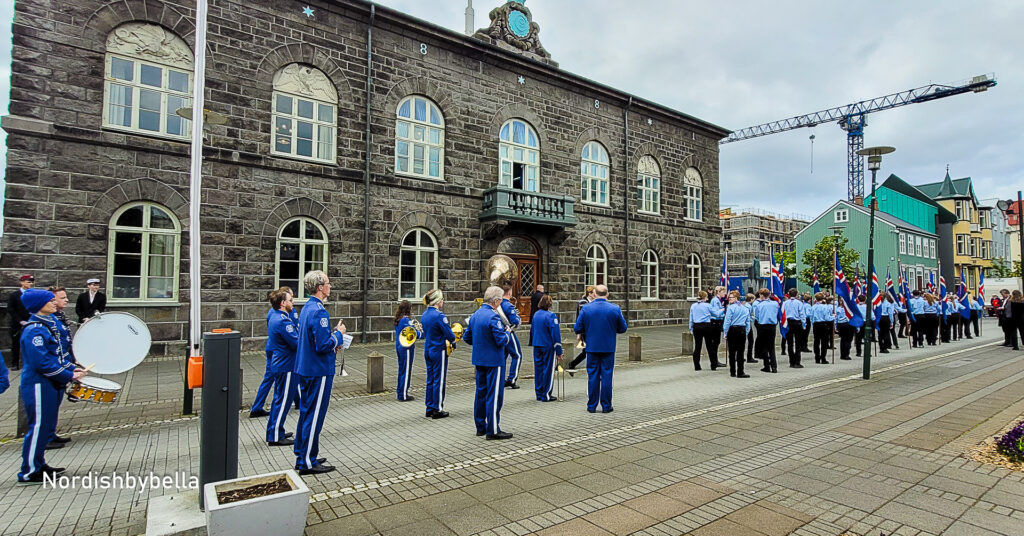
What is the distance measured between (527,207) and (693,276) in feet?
40.5

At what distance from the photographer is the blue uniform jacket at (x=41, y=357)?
5230mm

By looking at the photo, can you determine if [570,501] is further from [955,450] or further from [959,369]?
[959,369]

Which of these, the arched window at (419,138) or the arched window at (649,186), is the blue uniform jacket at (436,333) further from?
the arched window at (649,186)

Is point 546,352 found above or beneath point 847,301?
beneath

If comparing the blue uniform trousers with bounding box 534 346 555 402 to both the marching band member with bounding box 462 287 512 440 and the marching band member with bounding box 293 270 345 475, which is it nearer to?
the marching band member with bounding box 462 287 512 440

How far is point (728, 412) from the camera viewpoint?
26.6ft

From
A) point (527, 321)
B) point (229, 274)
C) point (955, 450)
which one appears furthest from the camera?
point (527, 321)

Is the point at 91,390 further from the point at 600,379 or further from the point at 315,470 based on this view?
the point at 600,379

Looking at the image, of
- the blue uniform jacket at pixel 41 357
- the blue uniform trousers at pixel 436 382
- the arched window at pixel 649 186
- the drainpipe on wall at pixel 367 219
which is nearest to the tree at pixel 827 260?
the arched window at pixel 649 186

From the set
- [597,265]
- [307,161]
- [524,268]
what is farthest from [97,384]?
[597,265]

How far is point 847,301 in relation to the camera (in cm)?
1470

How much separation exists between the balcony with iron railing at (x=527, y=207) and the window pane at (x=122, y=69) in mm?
10624

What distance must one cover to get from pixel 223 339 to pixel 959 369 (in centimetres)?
1575

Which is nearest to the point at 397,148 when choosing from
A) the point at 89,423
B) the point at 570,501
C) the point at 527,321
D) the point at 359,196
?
the point at 359,196
